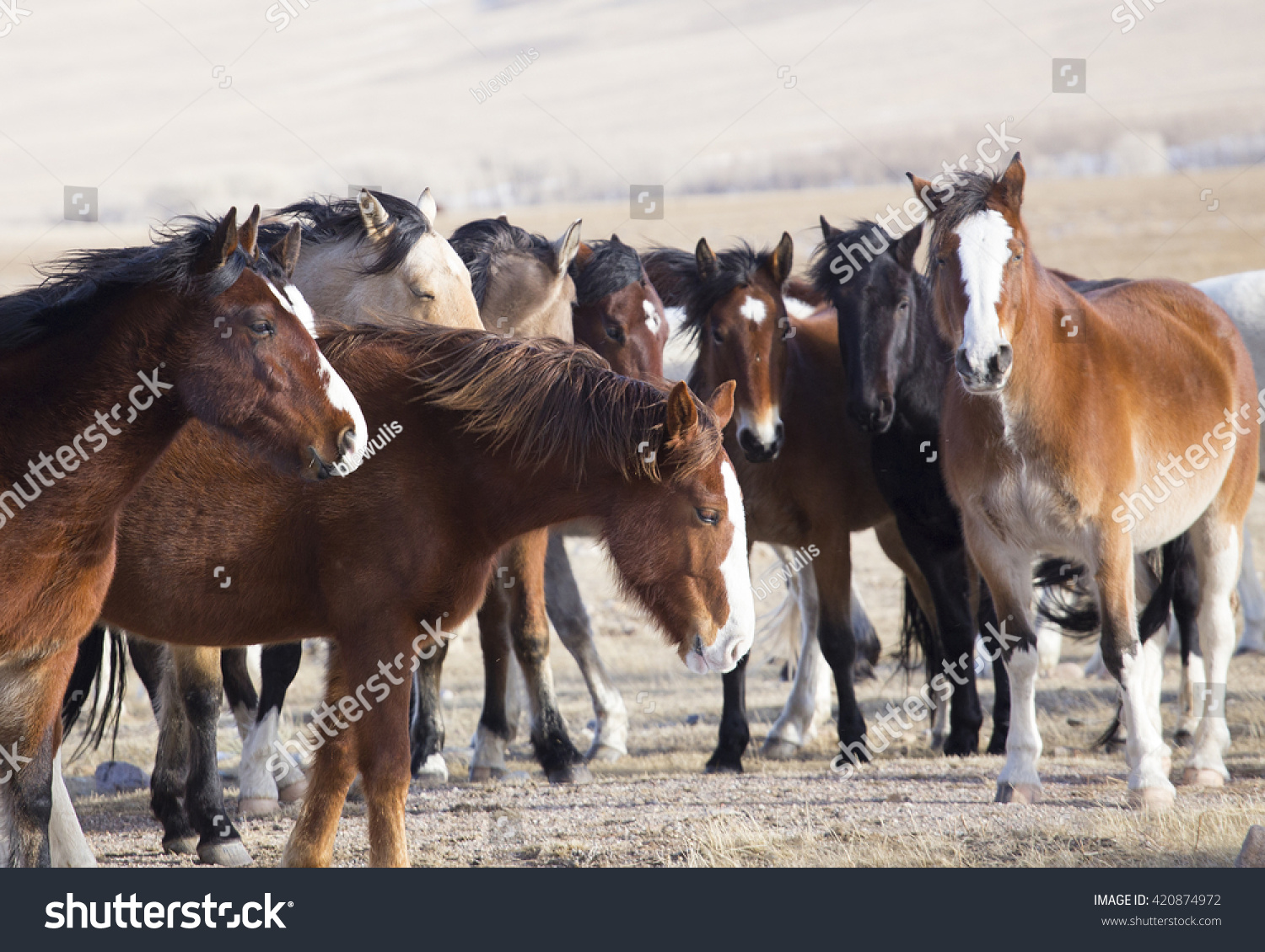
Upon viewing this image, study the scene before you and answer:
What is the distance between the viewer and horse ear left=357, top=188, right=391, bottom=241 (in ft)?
20.7

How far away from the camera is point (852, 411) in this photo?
7.50 meters

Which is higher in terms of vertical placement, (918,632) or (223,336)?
(223,336)

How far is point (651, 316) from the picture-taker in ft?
25.6

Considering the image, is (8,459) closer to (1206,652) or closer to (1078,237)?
(1206,652)

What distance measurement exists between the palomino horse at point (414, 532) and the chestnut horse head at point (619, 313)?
2858 millimetres

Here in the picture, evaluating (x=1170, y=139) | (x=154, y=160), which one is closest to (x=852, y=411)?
(x=1170, y=139)

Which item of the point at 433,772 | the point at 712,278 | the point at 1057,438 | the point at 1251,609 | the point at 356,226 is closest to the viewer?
the point at 1057,438

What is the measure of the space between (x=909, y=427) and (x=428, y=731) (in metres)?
3.58

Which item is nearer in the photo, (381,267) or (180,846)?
(180,846)

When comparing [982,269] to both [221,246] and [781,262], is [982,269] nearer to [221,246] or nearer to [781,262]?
[781,262]

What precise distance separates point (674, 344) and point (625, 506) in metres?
7.35

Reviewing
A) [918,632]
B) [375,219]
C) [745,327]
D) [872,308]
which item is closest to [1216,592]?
[918,632]

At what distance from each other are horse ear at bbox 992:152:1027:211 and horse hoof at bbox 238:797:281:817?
193 inches

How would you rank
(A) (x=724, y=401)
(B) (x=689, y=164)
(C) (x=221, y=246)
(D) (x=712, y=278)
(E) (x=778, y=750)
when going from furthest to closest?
(B) (x=689, y=164)
(E) (x=778, y=750)
(D) (x=712, y=278)
(A) (x=724, y=401)
(C) (x=221, y=246)
